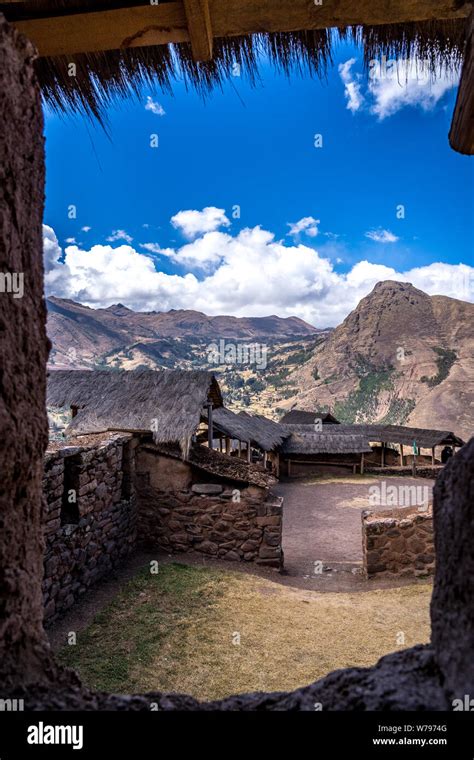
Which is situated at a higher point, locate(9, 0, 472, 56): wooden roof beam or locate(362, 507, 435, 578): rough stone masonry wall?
locate(9, 0, 472, 56): wooden roof beam

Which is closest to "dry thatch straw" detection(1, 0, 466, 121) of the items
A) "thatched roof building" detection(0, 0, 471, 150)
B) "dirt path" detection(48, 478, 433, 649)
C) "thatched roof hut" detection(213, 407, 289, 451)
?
"thatched roof building" detection(0, 0, 471, 150)

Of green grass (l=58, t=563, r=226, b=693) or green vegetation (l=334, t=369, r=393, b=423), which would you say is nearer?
green grass (l=58, t=563, r=226, b=693)

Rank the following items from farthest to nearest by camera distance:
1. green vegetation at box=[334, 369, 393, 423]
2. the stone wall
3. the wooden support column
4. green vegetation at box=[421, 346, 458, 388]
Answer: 1. green vegetation at box=[421, 346, 458, 388]
2. green vegetation at box=[334, 369, 393, 423]
3. the stone wall
4. the wooden support column

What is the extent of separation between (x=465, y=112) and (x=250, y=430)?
61.1ft

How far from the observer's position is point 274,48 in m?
2.31

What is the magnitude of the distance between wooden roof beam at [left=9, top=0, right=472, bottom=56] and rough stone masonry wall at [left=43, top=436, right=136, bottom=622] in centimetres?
397

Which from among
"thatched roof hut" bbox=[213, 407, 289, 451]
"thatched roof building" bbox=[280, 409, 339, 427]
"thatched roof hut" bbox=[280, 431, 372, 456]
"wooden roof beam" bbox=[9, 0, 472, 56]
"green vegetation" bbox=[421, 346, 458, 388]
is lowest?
"thatched roof hut" bbox=[280, 431, 372, 456]

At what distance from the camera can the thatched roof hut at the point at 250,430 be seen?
1715 centimetres

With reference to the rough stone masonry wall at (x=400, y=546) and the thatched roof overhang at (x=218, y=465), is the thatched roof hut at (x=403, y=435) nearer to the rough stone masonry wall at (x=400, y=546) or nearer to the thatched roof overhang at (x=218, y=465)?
the rough stone masonry wall at (x=400, y=546)

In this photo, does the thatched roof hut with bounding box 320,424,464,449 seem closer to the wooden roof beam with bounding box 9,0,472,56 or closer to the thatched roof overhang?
the thatched roof overhang

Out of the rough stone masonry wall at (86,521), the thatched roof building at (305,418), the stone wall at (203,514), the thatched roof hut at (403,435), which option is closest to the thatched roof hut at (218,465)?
the stone wall at (203,514)

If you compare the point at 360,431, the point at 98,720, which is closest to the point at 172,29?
the point at 98,720

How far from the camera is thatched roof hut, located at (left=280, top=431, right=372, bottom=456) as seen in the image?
22.9 metres

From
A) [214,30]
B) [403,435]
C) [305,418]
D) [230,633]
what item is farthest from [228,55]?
[305,418]
